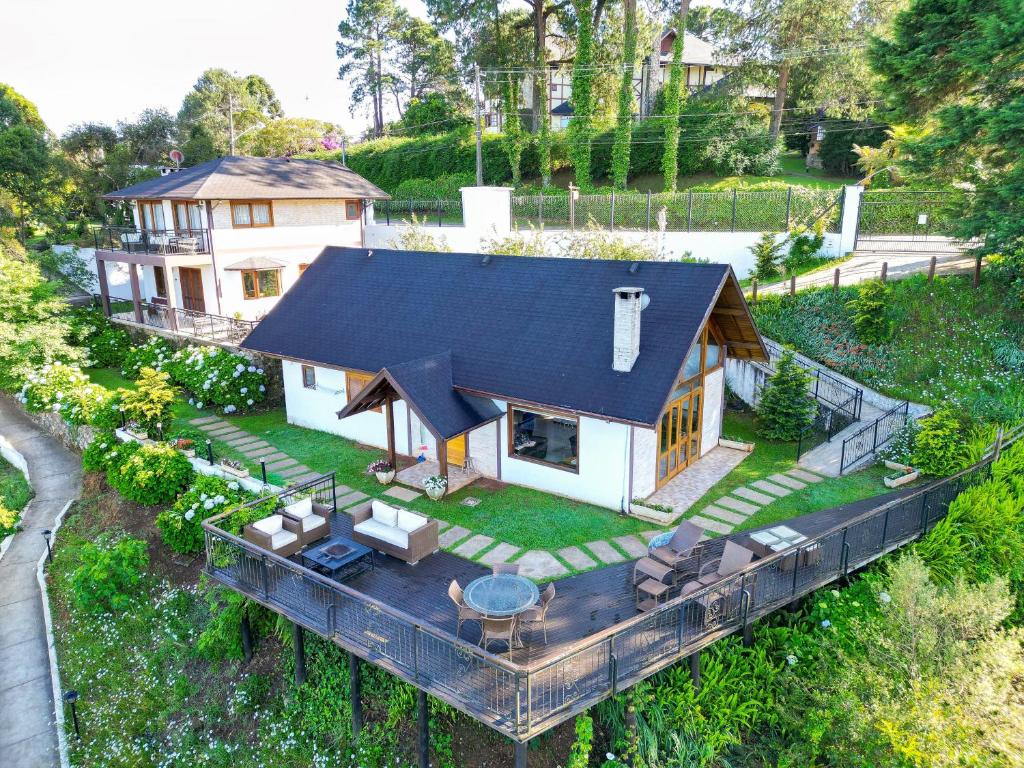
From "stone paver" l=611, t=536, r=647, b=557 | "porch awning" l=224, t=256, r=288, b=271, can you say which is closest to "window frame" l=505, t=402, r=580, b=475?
"stone paver" l=611, t=536, r=647, b=557

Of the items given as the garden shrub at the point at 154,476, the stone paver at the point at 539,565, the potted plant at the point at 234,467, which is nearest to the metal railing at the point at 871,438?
the stone paver at the point at 539,565

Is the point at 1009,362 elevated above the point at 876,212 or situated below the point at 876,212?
below

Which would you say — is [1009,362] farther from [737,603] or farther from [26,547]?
[26,547]

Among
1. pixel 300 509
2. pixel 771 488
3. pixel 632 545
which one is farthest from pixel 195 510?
pixel 771 488

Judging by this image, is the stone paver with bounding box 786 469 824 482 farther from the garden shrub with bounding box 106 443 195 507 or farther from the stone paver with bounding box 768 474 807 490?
the garden shrub with bounding box 106 443 195 507

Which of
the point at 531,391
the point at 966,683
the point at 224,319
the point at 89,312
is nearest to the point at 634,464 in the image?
the point at 531,391
